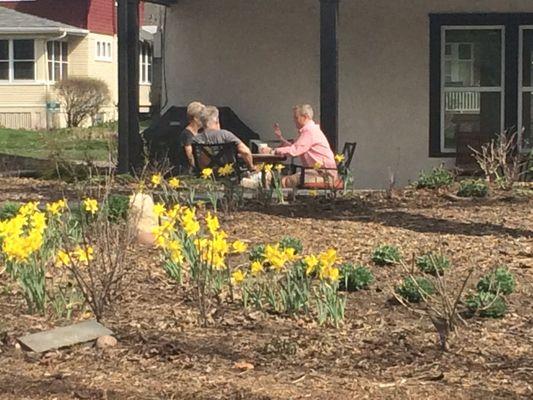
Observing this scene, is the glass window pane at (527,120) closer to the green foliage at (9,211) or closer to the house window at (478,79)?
the house window at (478,79)

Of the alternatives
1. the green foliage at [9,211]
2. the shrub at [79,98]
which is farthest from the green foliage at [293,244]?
the shrub at [79,98]

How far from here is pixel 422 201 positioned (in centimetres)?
1135

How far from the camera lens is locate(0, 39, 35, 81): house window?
125 ft

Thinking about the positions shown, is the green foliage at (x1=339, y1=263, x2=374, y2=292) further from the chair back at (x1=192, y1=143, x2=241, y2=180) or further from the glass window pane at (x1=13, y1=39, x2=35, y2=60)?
the glass window pane at (x1=13, y1=39, x2=35, y2=60)

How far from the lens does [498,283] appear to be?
6.71 m

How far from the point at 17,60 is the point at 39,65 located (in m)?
0.85

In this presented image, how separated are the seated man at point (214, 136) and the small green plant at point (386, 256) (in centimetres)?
431

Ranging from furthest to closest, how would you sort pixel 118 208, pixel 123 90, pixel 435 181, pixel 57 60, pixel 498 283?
pixel 57 60 → pixel 123 90 → pixel 435 181 → pixel 118 208 → pixel 498 283

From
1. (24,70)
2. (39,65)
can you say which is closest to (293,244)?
(39,65)

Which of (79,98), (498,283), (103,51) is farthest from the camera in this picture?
(103,51)

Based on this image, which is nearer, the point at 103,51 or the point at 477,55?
the point at 477,55

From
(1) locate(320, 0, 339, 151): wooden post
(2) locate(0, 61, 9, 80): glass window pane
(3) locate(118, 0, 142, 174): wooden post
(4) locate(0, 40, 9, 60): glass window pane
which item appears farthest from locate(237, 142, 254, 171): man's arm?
(4) locate(0, 40, 9, 60): glass window pane

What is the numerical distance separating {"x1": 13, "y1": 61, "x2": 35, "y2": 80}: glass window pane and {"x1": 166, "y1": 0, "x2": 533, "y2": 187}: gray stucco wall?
22683 millimetres

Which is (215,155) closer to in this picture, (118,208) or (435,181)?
(435,181)
